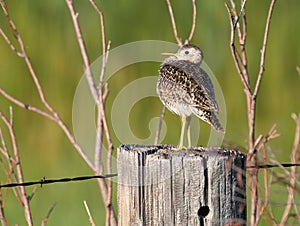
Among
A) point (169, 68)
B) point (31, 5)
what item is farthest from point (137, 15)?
point (169, 68)

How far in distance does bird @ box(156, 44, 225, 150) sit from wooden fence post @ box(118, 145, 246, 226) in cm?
77

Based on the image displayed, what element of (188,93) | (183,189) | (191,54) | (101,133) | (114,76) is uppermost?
(114,76)

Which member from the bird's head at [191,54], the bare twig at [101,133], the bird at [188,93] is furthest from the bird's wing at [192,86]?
the bare twig at [101,133]

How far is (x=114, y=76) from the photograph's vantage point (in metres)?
9.07

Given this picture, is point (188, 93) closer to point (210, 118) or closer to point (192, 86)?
point (192, 86)

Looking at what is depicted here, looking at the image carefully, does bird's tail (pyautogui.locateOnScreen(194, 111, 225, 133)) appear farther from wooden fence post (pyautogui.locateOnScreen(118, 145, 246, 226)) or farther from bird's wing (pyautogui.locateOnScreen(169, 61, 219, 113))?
wooden fence post (pyautogui.locateOnScreen(118, 145, 246, 226))

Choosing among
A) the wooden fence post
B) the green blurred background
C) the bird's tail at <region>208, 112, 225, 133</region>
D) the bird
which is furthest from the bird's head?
the green blurred background

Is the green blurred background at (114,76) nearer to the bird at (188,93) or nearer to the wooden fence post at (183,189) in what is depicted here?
the bird at (188,93)

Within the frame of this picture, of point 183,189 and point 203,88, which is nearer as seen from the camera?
point 183,189

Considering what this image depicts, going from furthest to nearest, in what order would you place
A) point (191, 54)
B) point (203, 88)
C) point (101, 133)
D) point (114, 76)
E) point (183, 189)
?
1. point (114, 76)
2. point (191, 54)
3. point (101, 133)
4. point (203, 88)
5. point (183, 189)

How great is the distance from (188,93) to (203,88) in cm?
9

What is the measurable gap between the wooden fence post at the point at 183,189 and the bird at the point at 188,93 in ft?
2.53

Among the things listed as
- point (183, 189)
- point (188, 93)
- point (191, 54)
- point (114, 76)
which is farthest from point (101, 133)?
point (114, 76)

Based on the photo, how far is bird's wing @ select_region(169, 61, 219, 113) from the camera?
4.41 meters
